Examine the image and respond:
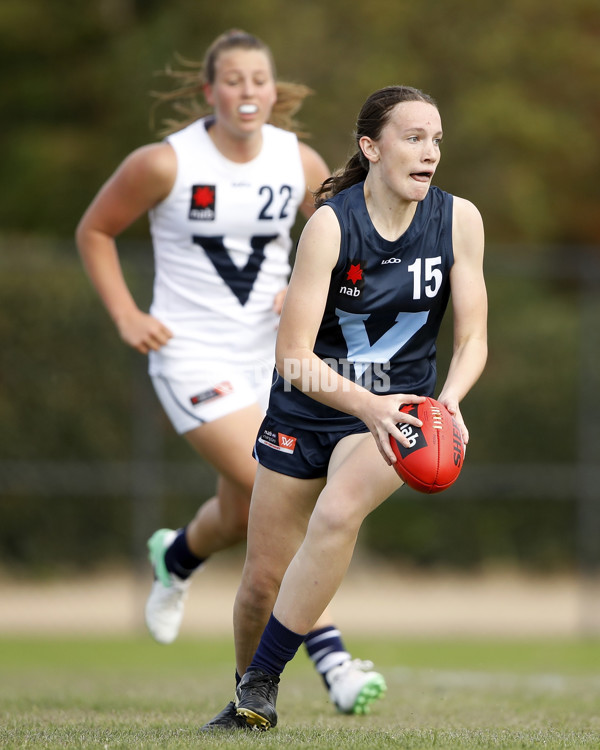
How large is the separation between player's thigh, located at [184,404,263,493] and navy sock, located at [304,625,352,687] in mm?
657

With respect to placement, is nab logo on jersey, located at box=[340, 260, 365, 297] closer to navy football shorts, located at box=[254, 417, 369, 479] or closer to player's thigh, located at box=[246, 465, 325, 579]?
navy football shorts, located at box=[254, 417, 369, 479]

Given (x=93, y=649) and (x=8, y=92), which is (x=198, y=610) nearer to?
(x=93, y=649)

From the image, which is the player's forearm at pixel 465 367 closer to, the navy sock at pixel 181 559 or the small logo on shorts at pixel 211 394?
the small logo on shorts at pixel 211 394

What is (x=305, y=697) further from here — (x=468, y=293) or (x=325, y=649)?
(x=468, y=293)

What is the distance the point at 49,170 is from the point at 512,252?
678cm

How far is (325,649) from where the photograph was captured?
488 centimetres

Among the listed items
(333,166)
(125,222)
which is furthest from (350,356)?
(333,166)

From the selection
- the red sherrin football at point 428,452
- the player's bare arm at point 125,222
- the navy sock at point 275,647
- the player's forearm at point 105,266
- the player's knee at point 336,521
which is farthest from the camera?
the player's forearm at point 105,266

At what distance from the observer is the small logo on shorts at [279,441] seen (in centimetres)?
390

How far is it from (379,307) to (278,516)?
2.49 feet

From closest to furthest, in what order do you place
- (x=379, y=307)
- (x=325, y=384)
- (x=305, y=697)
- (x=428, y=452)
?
(x=428, y=452), (x=325, y=384), (x=379, y=307), (x=305, y=697)

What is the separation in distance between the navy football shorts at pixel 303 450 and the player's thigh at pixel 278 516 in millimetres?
27

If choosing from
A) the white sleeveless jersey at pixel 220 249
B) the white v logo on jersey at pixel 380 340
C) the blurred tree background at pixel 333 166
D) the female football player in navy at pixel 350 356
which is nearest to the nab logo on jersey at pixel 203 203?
the white sleeveless jersey at pixel 220 249

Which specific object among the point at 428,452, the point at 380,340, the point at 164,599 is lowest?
the point at 164,599
